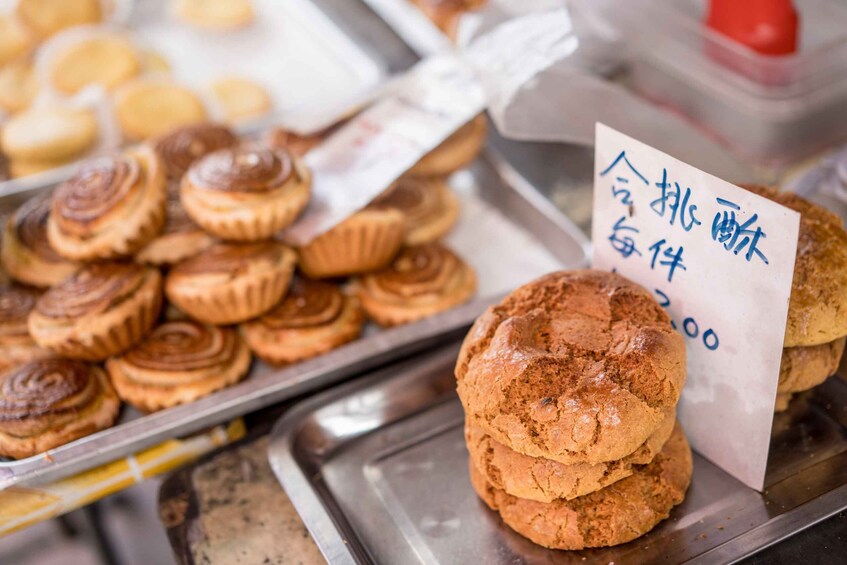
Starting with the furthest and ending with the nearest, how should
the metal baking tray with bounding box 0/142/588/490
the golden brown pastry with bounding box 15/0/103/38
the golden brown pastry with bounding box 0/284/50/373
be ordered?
the golden brown pastry with bounding box 15/0/103/38
the golden brown pastry with bounding box 0/284/50/373
the metal baking tray with bounding box 0/142/588/490

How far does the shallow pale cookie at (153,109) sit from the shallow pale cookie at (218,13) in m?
0.72

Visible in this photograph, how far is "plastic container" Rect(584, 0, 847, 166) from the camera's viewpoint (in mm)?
2412

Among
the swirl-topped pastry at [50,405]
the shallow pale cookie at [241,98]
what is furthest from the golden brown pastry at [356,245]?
the shallow pale cookie at [241,98]

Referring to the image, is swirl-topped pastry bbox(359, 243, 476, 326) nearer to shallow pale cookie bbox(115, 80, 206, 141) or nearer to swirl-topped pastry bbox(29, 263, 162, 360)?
swirl-topped pastry bbox(29, 263, 162, 360)

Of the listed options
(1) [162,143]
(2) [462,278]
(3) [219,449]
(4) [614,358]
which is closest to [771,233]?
(4) [614,358]

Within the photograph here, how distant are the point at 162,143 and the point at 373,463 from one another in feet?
4.19

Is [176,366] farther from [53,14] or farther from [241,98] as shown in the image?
[53,14]

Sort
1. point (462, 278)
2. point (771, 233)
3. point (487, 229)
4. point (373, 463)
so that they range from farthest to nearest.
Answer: point (487, 229) → point (462, 278) → point (373, 463) → point (771, 233)

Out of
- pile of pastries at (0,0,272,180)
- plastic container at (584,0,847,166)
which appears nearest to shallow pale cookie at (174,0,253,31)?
pile of pastries at (0,0,272,180)

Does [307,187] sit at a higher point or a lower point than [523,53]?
lower

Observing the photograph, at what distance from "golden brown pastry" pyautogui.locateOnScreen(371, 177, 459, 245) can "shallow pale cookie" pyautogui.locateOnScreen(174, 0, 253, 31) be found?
1623 millimetres

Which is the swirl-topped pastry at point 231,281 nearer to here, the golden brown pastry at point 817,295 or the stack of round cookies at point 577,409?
the stack of round cookies at point 577,409

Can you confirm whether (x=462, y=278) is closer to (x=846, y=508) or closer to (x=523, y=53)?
(x=523, y=53)

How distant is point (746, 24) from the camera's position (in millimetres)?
2447
